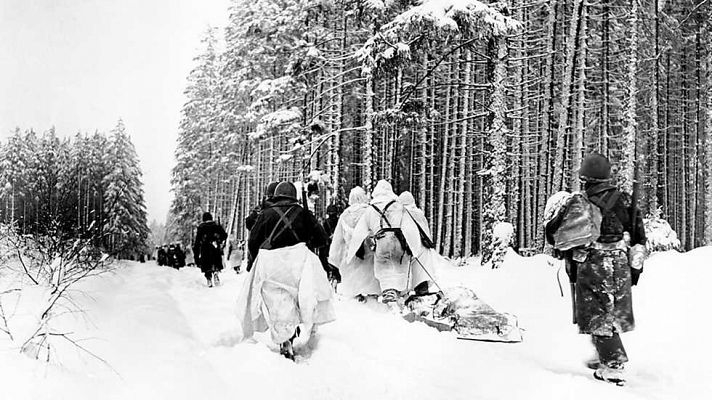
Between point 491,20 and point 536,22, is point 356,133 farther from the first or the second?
point 491,20

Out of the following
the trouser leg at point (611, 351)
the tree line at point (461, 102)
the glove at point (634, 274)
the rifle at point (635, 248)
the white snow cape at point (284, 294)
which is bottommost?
the trouser leg at point (611, 351)

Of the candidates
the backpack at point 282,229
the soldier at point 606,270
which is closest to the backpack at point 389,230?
the backpack at point 282,229

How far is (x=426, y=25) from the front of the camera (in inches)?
498

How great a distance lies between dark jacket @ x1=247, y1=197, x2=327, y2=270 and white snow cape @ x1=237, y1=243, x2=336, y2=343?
4.2 inches

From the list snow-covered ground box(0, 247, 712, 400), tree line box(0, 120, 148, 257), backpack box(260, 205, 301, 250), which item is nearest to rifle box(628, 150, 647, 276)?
snow-covered ground box(0, 247, 712, 400)

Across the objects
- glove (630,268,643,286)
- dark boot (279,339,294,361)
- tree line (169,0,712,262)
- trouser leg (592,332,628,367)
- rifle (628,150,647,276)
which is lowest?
dark boot (279,339,294,361)

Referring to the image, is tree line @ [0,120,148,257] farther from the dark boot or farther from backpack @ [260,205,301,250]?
the dark boot

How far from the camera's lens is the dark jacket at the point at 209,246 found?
14.8 meters

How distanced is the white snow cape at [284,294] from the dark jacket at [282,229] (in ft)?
0.35

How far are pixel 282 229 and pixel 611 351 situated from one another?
3.63m

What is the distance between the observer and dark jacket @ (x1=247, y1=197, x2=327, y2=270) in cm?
636

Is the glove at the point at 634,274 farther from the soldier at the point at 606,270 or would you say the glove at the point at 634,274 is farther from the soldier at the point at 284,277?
the soldier at the point at 284,277

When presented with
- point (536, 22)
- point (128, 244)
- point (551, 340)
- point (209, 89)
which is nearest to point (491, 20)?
point (551, 340)

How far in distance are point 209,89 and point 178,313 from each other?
39.0m
